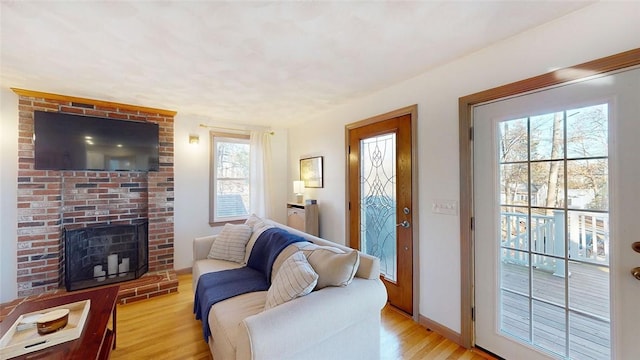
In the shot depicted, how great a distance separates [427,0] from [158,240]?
3.91 meters

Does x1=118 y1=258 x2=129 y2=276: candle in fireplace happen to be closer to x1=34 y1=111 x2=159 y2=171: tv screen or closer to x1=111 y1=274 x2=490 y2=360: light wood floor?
x1=111 y1=274 x2=490 y2=360: light wood floor

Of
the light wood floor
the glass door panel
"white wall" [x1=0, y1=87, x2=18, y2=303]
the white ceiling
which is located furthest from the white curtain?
the glass door panel

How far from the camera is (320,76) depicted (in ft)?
7.89

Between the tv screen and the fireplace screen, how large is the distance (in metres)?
0.79

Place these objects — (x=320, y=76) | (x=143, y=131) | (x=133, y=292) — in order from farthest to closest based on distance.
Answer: (x=143, y=131)
(x=133, y=292)
(x=320, y=76)

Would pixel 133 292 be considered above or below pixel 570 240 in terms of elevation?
below

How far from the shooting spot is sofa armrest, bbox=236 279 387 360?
3.89ft

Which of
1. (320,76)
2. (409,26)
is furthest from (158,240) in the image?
(409,26)

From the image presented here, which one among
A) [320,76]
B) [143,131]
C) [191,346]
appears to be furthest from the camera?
[143,131]

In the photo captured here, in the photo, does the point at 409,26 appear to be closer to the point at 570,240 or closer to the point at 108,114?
the point at 570,240

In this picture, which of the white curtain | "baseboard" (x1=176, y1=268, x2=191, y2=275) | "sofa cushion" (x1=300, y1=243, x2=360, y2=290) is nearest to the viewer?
"sofa cushion" (x1=300, y1=243, x2=360, y2=290)

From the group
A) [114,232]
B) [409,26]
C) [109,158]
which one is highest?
[409,26]

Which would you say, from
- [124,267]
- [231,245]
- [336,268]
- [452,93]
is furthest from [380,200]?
[124,267]

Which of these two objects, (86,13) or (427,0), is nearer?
(427,0)
